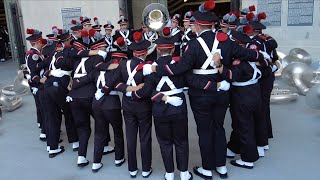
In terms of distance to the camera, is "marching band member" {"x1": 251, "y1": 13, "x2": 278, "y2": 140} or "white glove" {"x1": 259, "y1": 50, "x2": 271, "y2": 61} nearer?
"white glove" {"x1": 259, "y1": 50, "x2": 271, "y2": 61}

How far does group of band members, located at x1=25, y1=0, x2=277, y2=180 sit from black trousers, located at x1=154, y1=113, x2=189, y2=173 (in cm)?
1

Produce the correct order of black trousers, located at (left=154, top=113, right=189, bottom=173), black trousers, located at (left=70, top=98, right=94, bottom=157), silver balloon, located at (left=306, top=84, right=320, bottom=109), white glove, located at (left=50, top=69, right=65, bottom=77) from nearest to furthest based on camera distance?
black trousers, located at (left=154, top=113, right=189, bottom=173) → black trousers, located at (left=70, top=98, right=94, bottom=157) → white glove, located at (left=50, top=69, right=65, bottom=77) → silver balloon, located at (left=306, top=84, right=320, bottom=109)

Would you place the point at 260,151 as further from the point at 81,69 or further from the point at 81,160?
the point at 81,69

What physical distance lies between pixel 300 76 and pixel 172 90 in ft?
13.5

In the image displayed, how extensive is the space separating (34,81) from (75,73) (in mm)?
932

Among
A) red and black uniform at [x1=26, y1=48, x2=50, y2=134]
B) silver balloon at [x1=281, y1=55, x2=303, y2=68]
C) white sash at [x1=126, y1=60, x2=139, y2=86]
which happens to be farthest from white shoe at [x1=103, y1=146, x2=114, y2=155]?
silver balloon at [x1=281, y1=55, x2=303, y2=68]

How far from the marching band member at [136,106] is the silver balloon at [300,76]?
4034mm

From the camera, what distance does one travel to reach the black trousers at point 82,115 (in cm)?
402

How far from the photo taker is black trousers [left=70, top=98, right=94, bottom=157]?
402 cm

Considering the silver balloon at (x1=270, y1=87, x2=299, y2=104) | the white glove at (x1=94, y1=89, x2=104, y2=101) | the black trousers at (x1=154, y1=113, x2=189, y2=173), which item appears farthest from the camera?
the silver balloon at (x1=270, y1=87, x2=299, y2=104)

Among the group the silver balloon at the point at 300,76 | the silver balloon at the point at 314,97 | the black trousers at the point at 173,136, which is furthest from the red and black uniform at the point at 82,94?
the silver balloon at the point at 300,76

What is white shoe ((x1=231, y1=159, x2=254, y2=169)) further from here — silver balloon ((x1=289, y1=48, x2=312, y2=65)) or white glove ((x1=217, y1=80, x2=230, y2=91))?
silver balloon ((x1=289, y1=48, x2=312, y2=65))

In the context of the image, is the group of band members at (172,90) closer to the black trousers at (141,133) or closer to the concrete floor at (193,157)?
the black trousers at (141,133)

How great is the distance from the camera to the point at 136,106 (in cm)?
357
